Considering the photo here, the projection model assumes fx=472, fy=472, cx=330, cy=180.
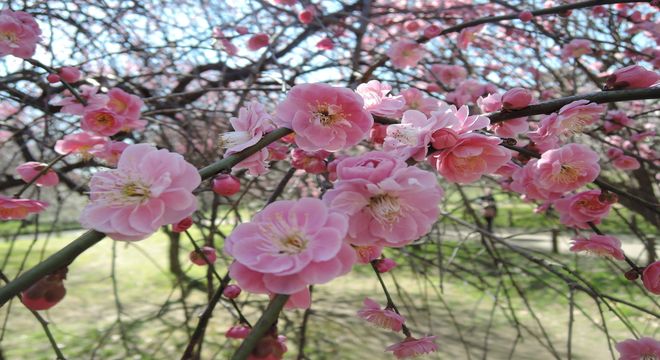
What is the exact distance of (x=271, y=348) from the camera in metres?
0.45

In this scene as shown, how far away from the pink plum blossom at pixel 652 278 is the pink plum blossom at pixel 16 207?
→ 1.20 metres

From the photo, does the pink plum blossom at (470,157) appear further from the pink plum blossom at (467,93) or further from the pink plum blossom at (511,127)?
the pink plum blossom at (467,93)

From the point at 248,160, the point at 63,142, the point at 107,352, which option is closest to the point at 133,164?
the point at 248,160

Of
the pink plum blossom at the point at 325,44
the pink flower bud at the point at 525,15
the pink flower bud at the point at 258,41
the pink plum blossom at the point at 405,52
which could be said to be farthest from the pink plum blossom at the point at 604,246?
the pink flower bud at the point at 258,41

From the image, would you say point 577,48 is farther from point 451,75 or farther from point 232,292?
point 232,292

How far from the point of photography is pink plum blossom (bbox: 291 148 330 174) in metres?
0.79

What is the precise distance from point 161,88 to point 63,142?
1799mm

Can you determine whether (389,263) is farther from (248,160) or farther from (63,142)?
(63,142)

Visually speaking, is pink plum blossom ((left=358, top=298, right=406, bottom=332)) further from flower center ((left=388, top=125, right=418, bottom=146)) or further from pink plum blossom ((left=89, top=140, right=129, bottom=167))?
pink plum blossom ((left=89, top=140, right=129, bottom=167))

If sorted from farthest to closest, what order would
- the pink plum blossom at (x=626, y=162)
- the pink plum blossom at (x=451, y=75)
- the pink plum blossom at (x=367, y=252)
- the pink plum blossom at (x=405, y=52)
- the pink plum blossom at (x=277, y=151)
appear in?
the pink plum blossom at (x=451, y=75) → the pink plum blossom at (x=405, y=52) → the pink plum blossom at (x=626, y=162) → the pink plum blossom at (x=277, y=151) → the pink plum blossom at (x=367, y=252)

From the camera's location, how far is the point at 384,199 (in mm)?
548

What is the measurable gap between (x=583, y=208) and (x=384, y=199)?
23.2 inches

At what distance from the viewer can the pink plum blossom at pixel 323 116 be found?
671 millimetres

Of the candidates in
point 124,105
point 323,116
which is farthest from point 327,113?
point 124,105
